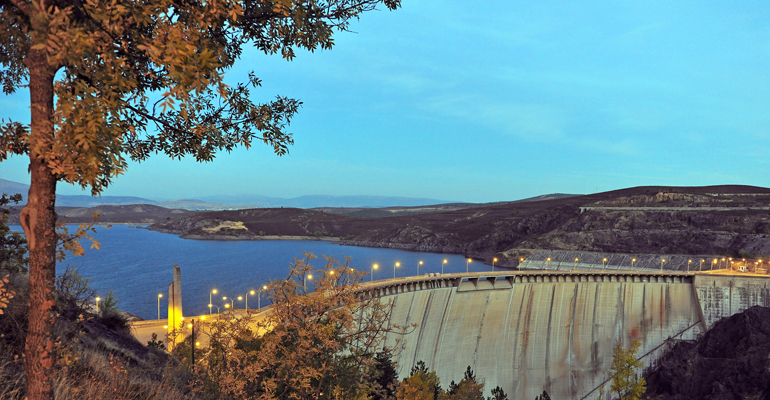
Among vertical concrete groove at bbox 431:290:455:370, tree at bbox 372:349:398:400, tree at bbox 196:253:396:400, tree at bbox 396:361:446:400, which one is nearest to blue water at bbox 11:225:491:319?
vertical concrete groove at bbox 431:290:455:370

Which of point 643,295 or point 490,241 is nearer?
point 643,295

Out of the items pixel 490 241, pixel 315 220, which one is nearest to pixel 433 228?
pixel 490 241

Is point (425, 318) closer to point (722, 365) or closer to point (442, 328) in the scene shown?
point (442, 328)

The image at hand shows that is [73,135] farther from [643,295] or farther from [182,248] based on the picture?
[182,248]

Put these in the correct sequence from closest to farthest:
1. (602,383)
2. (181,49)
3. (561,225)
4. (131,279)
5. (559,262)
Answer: (181,49) → (602,383) → (131,279) → (559,262) → (561,225)

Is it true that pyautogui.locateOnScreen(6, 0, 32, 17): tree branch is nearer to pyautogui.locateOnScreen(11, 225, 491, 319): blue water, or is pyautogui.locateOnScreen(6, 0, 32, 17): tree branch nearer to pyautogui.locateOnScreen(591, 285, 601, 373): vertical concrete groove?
pyautogui.locateOnScreen(11, 225, 491, 319): blue water
